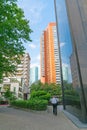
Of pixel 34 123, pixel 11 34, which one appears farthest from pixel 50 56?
pixel 34 123

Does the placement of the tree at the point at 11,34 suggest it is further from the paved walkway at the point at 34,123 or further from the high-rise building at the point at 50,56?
the high-rise building at the point at 50,56

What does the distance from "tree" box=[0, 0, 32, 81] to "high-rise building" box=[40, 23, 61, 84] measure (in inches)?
3068

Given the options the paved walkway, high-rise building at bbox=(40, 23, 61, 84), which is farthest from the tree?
high-rise building at bbox=(40, 23, 61, 84)

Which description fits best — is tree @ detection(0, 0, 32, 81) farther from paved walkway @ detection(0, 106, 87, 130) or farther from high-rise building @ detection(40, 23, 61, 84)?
high-rise building @ detection(40, 23, 61, 84)

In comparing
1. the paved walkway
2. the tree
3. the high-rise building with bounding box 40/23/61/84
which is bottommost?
the paved walkway

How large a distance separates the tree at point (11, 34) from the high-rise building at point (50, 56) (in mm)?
77932

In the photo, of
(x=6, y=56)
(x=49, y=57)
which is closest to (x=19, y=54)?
(x=6, y=56)

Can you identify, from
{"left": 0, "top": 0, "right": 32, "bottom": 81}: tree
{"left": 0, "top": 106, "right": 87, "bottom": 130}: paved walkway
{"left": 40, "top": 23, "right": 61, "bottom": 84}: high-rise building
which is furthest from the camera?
{"left": 40, "top": 23, "right": 61, "bottom": 84}: high-rise building

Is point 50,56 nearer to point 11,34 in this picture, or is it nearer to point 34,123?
point 11,34

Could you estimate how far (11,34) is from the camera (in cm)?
1473

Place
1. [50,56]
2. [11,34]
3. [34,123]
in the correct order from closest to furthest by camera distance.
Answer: [34,123], [11,34], [50,56]

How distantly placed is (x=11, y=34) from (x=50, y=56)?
91360 millimetres

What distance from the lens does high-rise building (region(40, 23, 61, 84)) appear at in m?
101

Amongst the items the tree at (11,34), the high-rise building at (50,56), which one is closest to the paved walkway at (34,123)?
the tree at (11,34)
